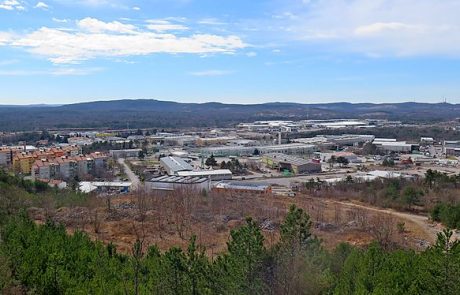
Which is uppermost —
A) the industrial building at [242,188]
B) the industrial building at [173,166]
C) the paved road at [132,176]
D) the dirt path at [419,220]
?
the industrial building at [173,166]

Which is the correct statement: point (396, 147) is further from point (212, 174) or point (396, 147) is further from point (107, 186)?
point (107, 186)

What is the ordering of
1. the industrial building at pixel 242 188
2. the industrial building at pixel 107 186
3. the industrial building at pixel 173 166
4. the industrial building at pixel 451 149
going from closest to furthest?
1. the industrial building at pixel 242 188
2. the industrial building at pixel 107 186
3. the industrial building at pixel 173 166
4. the industrial building at pixel 451 149

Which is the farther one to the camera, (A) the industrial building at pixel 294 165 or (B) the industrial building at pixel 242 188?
(A) the industrial building at pixel 294 165

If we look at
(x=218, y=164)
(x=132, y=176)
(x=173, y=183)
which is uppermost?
(x=173, y=183)

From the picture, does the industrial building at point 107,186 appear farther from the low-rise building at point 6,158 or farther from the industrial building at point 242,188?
the low-rise building at point 6,158

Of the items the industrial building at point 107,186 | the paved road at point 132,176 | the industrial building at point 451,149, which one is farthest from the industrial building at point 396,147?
the industrial building at point 107,186

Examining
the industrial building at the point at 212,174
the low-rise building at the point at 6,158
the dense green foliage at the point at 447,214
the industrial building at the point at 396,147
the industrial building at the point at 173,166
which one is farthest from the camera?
the industrial building at the point at 396,147

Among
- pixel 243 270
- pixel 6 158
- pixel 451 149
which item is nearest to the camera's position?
pixel 243 270

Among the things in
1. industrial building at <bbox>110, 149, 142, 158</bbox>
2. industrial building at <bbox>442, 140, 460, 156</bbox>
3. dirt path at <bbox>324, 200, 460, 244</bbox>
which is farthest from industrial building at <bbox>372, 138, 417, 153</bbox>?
dirt path at <bbox>324, 200, 460, 244</bbox>

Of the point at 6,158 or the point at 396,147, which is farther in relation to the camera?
the point at 396,147

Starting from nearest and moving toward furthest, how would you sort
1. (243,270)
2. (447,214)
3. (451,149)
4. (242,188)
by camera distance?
1. (243,270)
2. (447,214)
3. (242,188)
4. (451,149)

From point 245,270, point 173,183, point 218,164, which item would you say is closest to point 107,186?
point 173,183
